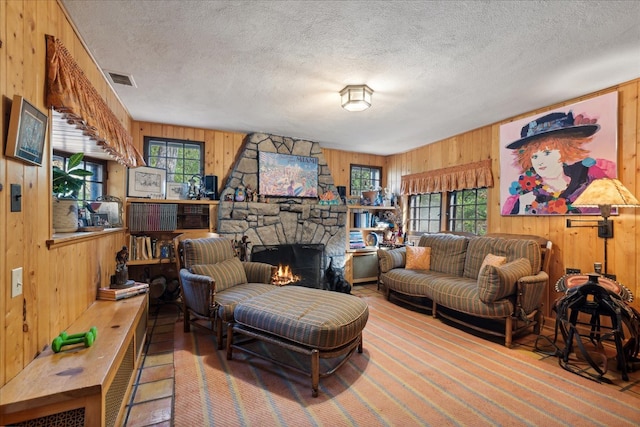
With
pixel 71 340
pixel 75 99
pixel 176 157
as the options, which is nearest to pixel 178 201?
pixel 176 157

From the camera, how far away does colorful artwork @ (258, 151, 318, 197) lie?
441 centimetres

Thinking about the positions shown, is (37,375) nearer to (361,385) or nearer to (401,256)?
(361,385)

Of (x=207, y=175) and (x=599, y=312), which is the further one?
(x=207, y=175)

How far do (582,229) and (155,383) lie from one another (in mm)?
4021

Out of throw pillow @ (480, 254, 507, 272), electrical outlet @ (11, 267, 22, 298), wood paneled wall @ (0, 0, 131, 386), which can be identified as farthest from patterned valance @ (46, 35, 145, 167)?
throw pillow @ (480, 254, 507, 272)

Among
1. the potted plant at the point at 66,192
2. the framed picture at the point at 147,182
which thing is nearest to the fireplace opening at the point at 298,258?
the framed picture at the point at 147,182

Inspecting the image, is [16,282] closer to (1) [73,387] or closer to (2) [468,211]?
(1) [73,387]

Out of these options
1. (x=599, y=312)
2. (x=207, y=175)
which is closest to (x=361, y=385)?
(x=599, y=312)

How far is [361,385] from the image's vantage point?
206 cm

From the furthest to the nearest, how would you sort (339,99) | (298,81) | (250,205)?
(250,205) < (339,99) < (298,81)

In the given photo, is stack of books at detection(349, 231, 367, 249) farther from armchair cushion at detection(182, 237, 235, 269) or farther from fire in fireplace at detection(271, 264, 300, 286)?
armchair cushion at detection(182, 237, 235, 269)

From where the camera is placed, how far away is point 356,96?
9.11 ft

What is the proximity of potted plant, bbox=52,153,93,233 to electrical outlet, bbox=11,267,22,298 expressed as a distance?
0.72 m

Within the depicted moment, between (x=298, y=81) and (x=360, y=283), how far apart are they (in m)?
3.52
